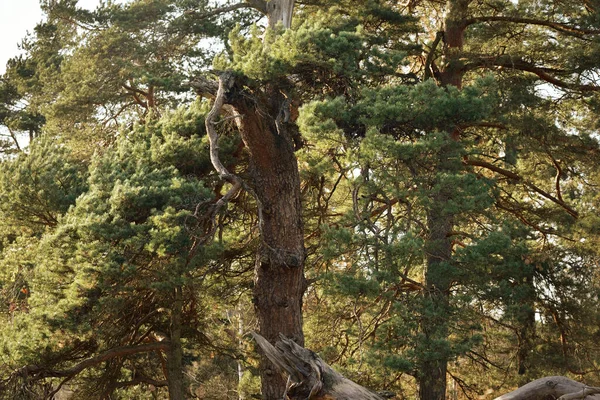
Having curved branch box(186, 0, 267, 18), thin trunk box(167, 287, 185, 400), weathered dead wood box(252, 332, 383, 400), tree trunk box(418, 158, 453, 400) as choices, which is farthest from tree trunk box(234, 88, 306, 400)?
weathered dead wood box(252, 332, 383, 400)

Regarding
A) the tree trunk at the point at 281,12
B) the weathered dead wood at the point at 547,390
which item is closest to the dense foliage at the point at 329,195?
the tree trunk at the point at 281,12

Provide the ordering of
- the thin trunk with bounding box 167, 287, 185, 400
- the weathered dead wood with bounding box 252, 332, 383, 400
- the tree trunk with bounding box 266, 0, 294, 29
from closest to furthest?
1. the weathered dead wood with bounding box 252, 332, 383, 400
2. the tree trunk with bounding box 266, 0, 294, 29
3. the thin trunk with bounding box 167, 287, 185, 400

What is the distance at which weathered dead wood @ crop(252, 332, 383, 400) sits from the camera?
6.13 meters

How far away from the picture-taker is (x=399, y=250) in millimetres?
8992

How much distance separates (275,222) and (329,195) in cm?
169

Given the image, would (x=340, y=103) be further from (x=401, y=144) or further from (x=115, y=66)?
(x=115, y=66)

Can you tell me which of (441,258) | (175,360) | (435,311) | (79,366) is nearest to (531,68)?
(441,258)

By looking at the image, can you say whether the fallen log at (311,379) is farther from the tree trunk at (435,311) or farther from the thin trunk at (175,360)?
the thin trunk at (175,360)

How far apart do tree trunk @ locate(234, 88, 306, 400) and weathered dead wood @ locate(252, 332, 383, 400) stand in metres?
3.89

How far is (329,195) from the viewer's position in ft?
39.9

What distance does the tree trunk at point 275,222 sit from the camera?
409 inches

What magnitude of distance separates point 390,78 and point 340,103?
3210 mm

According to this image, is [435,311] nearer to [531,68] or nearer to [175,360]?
[175,360]

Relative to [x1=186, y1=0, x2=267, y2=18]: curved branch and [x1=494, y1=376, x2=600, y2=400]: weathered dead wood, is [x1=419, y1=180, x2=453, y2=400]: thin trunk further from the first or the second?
[x1=186, y1=0, x2=267, y2=18]: curved branch
